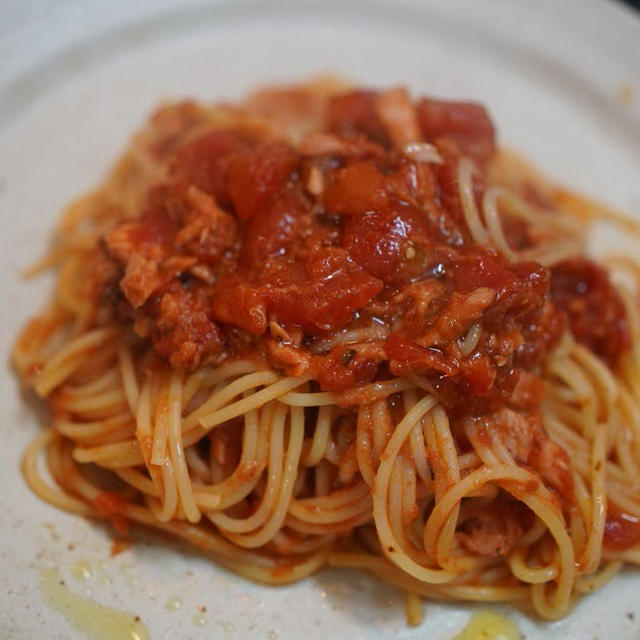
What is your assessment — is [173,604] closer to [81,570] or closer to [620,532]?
[81,570]

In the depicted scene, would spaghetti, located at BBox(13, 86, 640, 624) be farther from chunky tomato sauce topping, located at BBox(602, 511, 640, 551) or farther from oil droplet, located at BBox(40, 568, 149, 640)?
oil droplet, located at BBox(40, 568, 149, 640)

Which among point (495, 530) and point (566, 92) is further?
point (566, 92)

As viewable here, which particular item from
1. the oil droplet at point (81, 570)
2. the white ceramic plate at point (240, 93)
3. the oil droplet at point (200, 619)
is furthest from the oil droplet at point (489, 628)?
the oil droplet at point (81, 570)

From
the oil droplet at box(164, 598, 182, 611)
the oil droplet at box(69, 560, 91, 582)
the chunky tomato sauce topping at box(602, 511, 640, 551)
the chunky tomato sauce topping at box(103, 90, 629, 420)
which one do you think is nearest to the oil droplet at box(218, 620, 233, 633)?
the oil droplet at box(164, 598, 182, 611)

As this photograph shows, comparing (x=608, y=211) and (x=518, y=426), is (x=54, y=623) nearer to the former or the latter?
(x=518, y=426)

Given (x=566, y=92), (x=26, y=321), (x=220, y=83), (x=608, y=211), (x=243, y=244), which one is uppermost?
(x=566, y=92)

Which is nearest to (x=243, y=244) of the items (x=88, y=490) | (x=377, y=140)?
(x=377, y=140)

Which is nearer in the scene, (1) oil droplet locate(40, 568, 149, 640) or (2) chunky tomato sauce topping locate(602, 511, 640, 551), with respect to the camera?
(1) oil droplet locate(40, 568, 149, 640)
